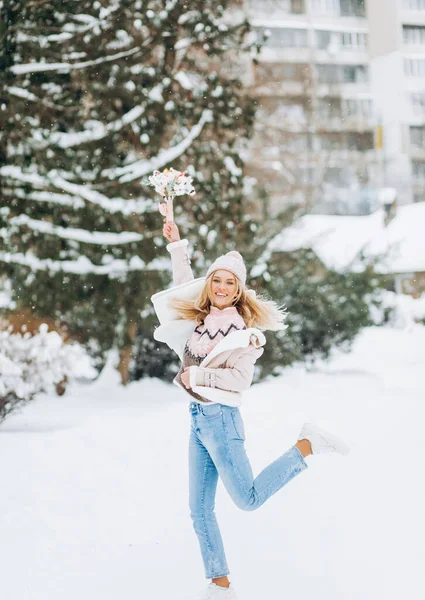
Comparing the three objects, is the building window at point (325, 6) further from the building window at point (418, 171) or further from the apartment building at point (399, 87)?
the building window at point (418, 171)

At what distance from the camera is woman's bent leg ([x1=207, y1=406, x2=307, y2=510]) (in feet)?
12.3

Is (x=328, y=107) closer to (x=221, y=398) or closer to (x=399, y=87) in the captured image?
(x=399, y=87)

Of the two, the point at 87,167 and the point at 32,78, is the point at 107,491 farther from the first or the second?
the point at 32,78

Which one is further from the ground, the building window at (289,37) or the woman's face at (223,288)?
the building window at (289,37)

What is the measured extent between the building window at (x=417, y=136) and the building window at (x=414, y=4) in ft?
22.6

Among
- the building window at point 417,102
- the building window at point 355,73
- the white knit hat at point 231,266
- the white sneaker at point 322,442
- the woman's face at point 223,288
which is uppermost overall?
the building window at point 355,73

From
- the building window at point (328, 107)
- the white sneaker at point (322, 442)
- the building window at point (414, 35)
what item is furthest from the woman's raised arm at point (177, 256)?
the building window at point (414, 35)

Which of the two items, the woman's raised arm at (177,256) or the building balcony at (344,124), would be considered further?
the building balcony at (344,124)

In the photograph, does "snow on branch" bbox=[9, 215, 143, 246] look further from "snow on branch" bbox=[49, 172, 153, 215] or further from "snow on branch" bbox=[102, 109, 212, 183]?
"snow on branch" bbox=[102, 109, 212, 183]

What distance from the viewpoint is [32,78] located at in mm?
10977

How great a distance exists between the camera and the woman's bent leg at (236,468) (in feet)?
12.3

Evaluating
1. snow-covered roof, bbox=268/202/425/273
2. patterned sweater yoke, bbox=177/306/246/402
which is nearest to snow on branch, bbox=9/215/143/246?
patterned sweater yoke, bbox=177/306/246/402

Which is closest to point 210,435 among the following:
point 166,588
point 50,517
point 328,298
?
point 166,588

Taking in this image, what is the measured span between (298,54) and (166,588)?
140 ft
